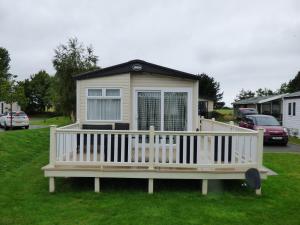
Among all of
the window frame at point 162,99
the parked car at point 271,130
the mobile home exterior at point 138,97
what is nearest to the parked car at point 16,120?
the mobile home exterior at point 138,97

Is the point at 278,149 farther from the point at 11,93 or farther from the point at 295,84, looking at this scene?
the point at 295,84

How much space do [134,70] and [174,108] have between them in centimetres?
168

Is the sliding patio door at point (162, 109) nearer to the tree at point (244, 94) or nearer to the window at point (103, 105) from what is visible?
the window at point (103, 105)

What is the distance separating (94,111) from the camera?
359 inches

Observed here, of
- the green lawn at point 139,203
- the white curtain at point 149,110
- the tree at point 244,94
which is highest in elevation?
the tree at point 244,94

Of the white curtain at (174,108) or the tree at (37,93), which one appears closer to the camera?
the white curtain at (174,108)

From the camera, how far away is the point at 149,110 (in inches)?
362

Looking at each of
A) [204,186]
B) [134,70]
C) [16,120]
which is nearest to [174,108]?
[134,70]

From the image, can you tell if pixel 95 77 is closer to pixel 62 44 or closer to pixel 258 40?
pixel 258 40

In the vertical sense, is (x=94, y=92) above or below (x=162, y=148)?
above

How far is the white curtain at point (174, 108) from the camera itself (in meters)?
9.14

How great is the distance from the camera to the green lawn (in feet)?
15.8

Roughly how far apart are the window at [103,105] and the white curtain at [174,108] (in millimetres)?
1438

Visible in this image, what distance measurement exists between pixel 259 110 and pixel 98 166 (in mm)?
30814
